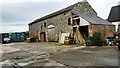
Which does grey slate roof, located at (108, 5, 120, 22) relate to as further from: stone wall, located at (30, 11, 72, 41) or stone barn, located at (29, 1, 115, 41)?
stone wall, located at (30, 11, 72, 41)

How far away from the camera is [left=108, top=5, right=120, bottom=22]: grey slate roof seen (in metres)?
36.0

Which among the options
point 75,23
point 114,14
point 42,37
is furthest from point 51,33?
point 114,14

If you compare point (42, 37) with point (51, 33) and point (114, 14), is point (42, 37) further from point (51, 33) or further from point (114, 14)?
point (114, 14)

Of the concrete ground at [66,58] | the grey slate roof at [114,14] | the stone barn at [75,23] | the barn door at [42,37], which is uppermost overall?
the grey slate roof at [114,14]

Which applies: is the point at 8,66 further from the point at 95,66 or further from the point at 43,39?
the point at 43,39

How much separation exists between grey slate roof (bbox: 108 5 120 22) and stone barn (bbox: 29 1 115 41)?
6.98 metres

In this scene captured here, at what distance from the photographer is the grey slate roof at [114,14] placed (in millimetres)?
36044

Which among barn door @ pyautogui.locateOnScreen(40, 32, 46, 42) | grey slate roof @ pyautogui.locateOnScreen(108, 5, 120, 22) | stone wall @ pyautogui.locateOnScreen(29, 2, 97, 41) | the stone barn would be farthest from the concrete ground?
grey slate roof @ pyautogui.locateOnScreen(108, 5, 120, 22)

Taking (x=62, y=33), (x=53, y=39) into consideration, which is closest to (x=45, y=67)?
(x=62, y=33)

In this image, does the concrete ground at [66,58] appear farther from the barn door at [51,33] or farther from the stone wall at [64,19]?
the barn door at [51,33]

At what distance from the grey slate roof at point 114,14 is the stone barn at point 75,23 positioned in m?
6.98

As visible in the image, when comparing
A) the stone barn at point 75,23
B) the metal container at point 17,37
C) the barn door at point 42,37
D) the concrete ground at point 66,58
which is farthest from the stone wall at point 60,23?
the concrete ground at point 66,58

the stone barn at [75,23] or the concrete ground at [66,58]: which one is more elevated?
the stone barn at [75,23]

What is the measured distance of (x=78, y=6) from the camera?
28.7 m
